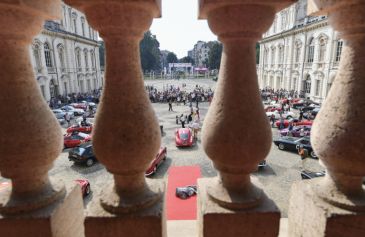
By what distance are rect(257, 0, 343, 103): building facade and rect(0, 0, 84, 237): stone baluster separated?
31.2m

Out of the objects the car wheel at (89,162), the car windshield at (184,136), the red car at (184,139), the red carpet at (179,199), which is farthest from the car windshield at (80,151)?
the car windshield at (184,136)

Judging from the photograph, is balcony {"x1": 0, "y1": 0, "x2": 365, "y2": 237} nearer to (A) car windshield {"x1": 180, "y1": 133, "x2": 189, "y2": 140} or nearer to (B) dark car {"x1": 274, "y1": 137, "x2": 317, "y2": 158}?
(B) dark car {"x1": 274, "y1": 137, "x2": 317, "y2": 158}

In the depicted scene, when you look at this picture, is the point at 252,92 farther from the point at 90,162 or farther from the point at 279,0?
the point at 90,162

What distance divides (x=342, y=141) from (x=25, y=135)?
1923mm

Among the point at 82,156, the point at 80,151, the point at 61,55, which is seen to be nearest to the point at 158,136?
the point at 82,156

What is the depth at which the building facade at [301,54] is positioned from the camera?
1205 inches

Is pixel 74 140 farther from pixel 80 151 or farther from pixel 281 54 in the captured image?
pixel 281 54

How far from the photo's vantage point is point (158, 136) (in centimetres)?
159

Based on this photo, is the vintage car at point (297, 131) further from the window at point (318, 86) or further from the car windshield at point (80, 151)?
the window at point (318, 86)

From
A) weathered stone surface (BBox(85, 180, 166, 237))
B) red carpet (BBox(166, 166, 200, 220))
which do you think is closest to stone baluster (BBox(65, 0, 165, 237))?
weathered stone surface (BBox(85, 180, 166, 237))

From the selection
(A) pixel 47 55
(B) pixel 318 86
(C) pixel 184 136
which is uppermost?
Answer: (A) pixel 47 55

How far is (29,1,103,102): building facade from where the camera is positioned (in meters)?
32.1

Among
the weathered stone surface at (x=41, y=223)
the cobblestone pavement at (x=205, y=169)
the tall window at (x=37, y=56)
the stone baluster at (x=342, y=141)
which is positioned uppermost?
the tall window at (x=37, y=56)

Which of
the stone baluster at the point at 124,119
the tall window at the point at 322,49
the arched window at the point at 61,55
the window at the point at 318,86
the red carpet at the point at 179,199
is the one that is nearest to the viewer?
the stone baluster at the point at 124,119
